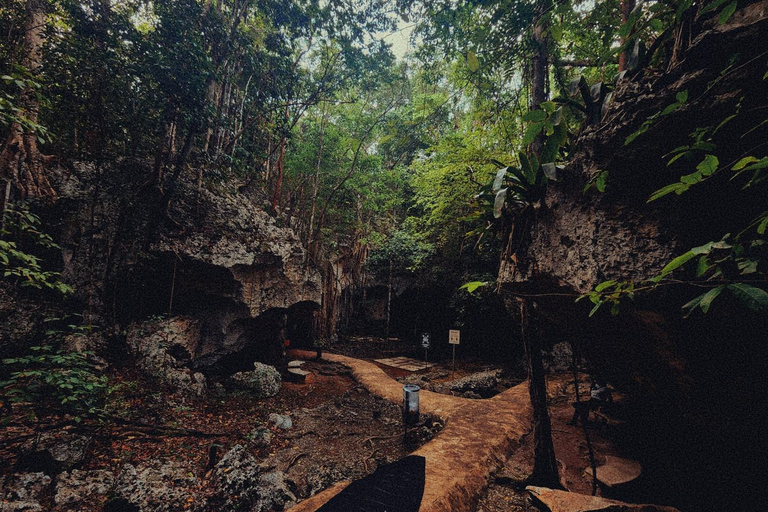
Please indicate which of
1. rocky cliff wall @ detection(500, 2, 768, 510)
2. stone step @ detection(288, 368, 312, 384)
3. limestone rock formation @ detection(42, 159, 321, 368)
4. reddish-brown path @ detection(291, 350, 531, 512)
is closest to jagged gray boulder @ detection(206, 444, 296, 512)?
reddish-brown path @ detection(291, 350, 531, 512)

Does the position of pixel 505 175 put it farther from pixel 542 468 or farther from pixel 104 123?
pixel 104 123

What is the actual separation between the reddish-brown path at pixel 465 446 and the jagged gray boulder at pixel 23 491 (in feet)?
8.34

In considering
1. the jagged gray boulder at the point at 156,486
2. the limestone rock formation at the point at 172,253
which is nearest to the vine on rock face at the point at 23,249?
the limestone rock formation at the point at 172,253

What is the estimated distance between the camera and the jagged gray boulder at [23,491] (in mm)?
2592

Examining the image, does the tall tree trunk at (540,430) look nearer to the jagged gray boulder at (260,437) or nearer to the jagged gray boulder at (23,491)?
the jagged gray boulder at (260,437)

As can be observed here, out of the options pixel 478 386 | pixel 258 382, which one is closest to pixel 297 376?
pixel 258 382

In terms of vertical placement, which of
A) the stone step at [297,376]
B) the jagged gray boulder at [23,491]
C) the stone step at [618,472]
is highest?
the stone step at [618,472]

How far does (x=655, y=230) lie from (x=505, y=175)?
131 centimetres

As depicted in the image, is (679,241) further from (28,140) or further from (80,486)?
(28,140)

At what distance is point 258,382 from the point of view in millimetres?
6586

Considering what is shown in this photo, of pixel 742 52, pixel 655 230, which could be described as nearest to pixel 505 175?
pixel 655 230

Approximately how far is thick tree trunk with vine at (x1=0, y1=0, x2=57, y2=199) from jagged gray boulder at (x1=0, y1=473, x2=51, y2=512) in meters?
4.09

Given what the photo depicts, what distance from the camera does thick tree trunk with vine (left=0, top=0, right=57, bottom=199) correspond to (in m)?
4.12

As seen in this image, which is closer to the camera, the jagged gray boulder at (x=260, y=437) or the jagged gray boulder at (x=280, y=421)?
the jagged gray boulder at (x=260, y=437)
